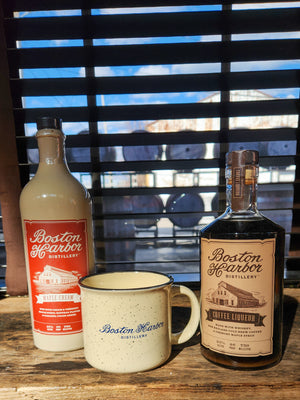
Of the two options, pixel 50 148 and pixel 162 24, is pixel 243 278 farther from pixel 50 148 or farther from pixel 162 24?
pixel 162 24

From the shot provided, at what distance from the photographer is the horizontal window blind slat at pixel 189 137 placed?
0.80m

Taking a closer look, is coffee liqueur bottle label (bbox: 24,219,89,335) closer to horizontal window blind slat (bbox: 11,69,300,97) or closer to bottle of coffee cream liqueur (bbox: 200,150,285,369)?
bottle of coffee cream liqueur (bbox: 200,150,285,369)

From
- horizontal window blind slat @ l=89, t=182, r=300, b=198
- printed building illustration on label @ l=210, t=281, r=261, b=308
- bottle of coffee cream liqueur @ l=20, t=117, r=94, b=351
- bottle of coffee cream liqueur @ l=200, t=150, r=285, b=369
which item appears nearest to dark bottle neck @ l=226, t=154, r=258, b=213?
bottle of coffee cream liqueur @ l=200, t=150, r=285, b=369

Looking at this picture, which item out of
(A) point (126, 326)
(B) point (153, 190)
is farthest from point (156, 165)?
(A) point (126, 326)

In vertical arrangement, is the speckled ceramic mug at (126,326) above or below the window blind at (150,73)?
below

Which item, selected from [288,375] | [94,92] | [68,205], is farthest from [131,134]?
[288,375]

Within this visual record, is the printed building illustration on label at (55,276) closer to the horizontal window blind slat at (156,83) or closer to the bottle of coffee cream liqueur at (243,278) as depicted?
the bottle of coffee cream liqueur at (243,278)

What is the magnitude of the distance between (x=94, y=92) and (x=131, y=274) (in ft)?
1.73

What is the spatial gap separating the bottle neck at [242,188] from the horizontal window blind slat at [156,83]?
0.44 meters

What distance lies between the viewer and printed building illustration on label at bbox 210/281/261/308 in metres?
0.42

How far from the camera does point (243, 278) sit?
42 cm

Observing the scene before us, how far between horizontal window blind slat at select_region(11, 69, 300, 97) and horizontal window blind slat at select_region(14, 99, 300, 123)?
1.7 inches

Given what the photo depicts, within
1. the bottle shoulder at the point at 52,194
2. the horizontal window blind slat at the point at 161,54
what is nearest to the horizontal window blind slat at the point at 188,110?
the horizontal window blind slat at the point at 161,54

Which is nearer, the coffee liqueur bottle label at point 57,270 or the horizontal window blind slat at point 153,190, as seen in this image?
the coffee liqueur bottle label at point 57,270
